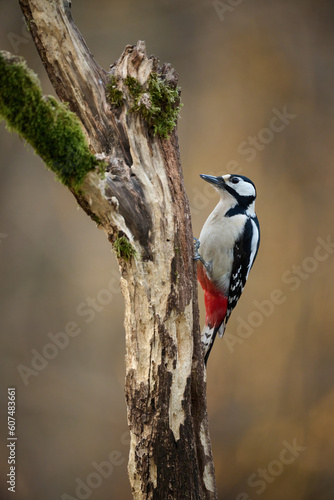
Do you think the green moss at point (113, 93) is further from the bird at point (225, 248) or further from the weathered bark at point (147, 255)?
the bird at point (225, 248)

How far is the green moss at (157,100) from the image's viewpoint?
5.72ft

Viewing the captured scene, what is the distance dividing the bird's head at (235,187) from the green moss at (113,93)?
824 mm

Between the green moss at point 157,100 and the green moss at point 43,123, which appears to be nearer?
the green moss at point 43,123

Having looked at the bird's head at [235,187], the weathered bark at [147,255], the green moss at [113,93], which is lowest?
the weathered bark at [147,255]

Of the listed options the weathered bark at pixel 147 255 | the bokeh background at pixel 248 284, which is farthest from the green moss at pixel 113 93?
the bokeh background at pixel 248 284

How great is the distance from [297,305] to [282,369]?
0.52 meters

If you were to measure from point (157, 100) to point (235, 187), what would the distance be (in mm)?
871

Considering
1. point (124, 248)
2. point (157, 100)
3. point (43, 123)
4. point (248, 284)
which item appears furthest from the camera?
point (248, 284)

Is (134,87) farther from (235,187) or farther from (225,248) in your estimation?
(225,248)

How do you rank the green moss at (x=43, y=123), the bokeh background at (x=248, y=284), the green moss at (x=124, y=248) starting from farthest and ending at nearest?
the bokeh background at (x=248, y=284) < the green moss at (x=124, y=248) < the green moss at (x=43, y=123)

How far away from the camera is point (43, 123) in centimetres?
143

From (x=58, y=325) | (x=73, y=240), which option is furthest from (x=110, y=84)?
(x=58, y=325)

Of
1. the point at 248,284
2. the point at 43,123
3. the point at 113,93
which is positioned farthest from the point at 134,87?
the point at 248,284

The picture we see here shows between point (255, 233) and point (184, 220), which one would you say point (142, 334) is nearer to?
point (184, 220)
